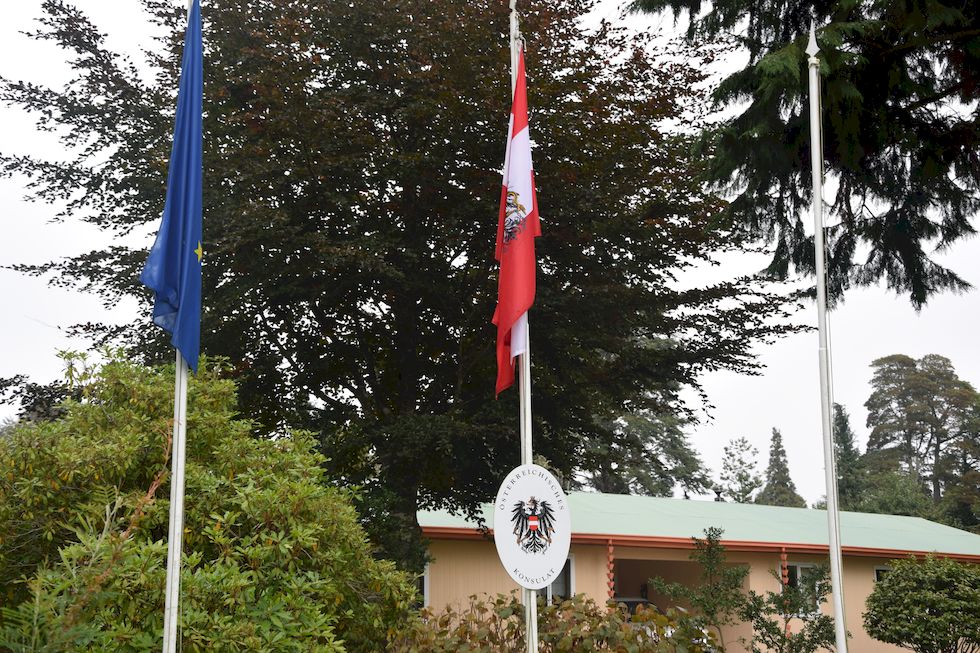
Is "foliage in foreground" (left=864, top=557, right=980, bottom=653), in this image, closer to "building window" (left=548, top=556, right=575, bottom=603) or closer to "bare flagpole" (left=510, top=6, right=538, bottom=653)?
"building window" (left=548, top=556, right=575, bottom=603)

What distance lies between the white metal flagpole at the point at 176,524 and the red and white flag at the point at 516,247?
3283 mm

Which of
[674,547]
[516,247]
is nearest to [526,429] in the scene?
[516,247]

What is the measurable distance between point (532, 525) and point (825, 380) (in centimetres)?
416

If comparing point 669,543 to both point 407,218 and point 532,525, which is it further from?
point 532,525

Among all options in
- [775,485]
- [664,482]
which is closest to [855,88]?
[664,482]

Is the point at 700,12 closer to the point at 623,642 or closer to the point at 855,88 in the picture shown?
the point at 855,88

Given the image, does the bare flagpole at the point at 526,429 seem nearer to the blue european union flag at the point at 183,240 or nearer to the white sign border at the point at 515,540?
the white sign border at the point at 515,540

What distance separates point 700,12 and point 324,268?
7.26m

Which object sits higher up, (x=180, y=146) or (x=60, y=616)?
(x=180, y=146)

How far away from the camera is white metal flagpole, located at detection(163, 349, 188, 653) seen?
6891 mm

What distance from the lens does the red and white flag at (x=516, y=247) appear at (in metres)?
9.80

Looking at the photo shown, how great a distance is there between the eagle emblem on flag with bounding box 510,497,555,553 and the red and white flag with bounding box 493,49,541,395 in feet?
3.99

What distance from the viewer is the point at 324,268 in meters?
17.7

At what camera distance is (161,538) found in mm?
8781
